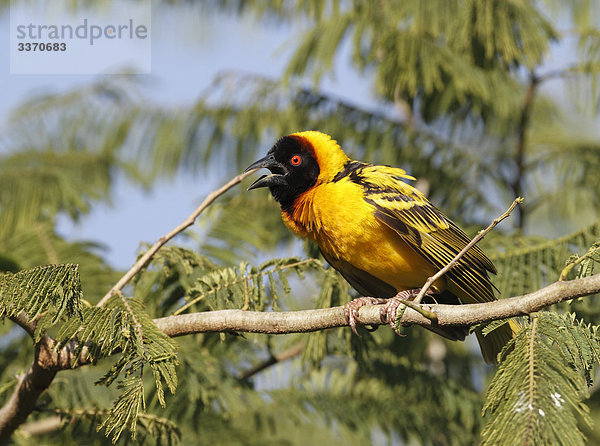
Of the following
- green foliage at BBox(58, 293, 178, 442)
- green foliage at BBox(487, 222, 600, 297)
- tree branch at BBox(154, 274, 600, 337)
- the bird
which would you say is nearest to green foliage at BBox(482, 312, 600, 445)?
tree branch at BBox(154, 274, 600, 337)

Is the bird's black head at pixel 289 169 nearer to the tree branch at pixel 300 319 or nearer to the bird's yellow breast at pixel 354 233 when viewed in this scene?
the bird's yellow breast at pixel 354 233

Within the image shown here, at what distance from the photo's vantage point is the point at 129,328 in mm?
2205

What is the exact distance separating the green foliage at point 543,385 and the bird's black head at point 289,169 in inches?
68.1

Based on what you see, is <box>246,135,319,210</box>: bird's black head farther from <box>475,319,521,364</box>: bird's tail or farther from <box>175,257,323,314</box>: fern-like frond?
<box>475,319,521,364</box>: bird's tail

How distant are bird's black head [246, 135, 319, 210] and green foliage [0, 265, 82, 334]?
58.4 inches

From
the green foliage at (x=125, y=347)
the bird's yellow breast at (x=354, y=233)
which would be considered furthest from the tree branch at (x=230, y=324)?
the bird's yellow breast at (x=354, y=233)

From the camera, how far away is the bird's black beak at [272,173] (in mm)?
3625

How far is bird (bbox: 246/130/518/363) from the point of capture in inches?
129

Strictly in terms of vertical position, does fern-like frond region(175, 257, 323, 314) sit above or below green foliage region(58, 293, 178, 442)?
below

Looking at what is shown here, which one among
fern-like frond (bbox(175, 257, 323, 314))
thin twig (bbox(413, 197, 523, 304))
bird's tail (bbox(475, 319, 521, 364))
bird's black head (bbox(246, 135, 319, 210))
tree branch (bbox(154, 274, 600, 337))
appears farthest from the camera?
bird's black head (bbox(246, 135, 319, 210))

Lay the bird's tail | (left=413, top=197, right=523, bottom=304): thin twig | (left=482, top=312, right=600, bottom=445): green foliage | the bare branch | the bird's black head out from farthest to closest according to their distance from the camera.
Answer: the bird's black head
the bird's tail
the bare branch
(left=413, top=197, right=523, bottom=304): thin twig
(left=482, top=312, right=600, bottom=445): green foliage

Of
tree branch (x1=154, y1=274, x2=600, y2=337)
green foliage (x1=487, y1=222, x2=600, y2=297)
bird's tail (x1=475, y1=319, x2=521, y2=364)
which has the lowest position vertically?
bird's tail (x1=475, y1=319, x2=521, y2=364)

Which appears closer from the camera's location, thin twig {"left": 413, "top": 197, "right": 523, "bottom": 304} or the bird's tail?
thin twig {"left": 413, "top": 197, "right": 523, "bottom": 304}

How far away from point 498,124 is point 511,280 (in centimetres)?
231
